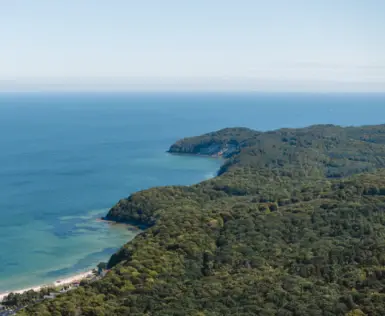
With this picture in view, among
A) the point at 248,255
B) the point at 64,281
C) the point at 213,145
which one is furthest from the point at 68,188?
the point at 248,255

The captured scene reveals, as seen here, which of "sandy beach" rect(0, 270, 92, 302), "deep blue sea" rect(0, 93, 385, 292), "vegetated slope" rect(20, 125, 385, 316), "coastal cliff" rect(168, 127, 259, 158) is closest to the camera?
"vegetated slope" rect(20, 125, 385, 316)

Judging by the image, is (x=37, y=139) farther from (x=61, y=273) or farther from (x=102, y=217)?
(x=61, y=273)

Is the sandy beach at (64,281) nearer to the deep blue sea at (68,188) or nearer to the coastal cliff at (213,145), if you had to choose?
the deep blue sea at (68,188)

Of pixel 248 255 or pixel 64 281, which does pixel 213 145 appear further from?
pixel 248 255

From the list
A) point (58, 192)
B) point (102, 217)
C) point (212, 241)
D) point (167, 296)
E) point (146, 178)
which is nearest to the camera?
point (167, 296)

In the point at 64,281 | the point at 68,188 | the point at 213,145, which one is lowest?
the point at 64,281

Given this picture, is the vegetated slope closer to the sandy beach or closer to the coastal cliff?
the sandy beach

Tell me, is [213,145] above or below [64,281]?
above

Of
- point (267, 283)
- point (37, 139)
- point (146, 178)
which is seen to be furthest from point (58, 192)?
point (37, 139)

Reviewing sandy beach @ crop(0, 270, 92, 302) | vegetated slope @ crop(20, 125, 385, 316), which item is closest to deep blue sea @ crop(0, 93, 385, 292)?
sandy beach @ crop(0, 270, 92, 302)
